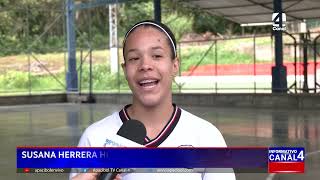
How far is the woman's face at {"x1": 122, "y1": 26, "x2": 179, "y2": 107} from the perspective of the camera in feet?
6.22

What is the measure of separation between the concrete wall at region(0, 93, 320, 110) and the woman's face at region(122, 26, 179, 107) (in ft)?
56.5

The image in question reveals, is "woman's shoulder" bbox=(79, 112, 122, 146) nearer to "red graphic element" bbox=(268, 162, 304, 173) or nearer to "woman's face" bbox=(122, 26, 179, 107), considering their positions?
"woman's face" bbox=(122, 26, 179, 107)

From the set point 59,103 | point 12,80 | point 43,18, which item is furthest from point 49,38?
point 59,103

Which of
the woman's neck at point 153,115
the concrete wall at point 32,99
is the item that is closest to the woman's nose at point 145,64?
the woman's neck at point 153,115

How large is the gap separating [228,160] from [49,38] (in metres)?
43.3

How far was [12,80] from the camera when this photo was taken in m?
Answer: 28.8

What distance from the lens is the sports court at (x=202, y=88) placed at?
11945 mm

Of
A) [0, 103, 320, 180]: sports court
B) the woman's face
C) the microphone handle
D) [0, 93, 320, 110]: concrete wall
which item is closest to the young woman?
the woman's face

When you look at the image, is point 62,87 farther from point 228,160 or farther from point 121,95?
point 228,160

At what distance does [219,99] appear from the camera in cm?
2167

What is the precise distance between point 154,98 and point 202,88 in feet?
82.6

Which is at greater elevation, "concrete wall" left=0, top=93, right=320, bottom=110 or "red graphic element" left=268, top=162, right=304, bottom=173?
"red graphic element" left=268, top=162, right=304, bottom=173

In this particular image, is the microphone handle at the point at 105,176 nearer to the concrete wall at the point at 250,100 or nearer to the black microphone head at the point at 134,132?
the black microphone head at the point at 134,132

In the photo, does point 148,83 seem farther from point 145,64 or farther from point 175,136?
point 175,136
